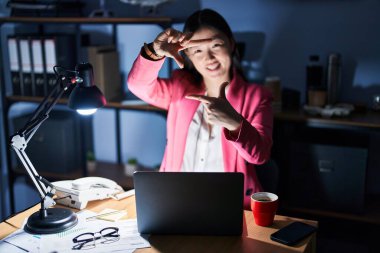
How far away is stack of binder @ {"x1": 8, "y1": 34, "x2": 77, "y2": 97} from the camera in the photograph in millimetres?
2812

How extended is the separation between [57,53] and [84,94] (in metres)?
1.40

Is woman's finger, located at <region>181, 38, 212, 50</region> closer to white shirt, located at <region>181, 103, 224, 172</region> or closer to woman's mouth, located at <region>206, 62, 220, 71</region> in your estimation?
woman's mouth, located at <region>206, 62, 220, 71</region>

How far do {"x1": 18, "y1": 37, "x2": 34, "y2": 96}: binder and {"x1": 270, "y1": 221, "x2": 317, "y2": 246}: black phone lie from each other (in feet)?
6.28

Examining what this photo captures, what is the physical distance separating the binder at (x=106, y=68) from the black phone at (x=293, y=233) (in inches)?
60.6

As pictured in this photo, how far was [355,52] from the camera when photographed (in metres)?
2.53

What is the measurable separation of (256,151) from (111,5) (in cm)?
159

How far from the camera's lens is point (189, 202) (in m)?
1.47

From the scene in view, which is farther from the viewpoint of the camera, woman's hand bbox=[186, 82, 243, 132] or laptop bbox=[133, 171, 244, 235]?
woman's hand bbox=[186, 82, 243, 132]

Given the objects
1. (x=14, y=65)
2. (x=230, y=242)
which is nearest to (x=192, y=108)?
(x=230, y=242)

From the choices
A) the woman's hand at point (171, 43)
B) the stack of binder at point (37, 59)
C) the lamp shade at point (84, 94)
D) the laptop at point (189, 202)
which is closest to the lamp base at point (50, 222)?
the laptop at point (189, 202)

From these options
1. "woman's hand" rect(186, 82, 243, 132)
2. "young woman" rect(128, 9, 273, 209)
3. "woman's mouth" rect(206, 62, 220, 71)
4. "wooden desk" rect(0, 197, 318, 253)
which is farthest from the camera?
"woman's mouth" rect(206, 62, 220, 71)

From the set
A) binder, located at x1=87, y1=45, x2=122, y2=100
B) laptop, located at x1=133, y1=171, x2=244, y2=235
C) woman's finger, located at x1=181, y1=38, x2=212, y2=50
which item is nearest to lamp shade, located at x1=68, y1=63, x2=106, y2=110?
laptop, located at x1=133, y1=171, x2=244, y2=235

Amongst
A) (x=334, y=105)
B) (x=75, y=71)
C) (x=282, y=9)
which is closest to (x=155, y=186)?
(x=75, y=71)

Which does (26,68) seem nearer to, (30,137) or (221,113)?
(30,137)
